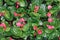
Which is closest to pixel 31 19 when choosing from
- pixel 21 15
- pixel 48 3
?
pixel 21 15

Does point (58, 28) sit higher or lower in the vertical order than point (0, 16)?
lower

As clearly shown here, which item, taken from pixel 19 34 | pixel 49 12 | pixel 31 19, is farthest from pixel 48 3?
pixel 19 34

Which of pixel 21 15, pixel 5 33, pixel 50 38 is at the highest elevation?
pixel 21 15

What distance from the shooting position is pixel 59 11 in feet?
8.77

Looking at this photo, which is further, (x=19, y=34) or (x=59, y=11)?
(x=59, y=11)

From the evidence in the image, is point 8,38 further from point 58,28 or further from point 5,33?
point 58,28

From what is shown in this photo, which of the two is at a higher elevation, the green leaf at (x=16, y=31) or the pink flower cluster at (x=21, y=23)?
the pink flower cluster at (x=21, y=23)

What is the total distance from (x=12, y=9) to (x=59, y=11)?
54 cm

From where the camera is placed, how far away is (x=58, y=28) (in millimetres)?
2500

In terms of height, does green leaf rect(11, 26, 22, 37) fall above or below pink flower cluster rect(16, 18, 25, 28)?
below

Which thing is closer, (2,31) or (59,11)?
(2,31)

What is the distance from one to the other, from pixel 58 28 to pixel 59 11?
26 centimetres

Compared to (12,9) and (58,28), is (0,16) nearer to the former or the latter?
(12,9)

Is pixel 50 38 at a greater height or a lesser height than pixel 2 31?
lesser
